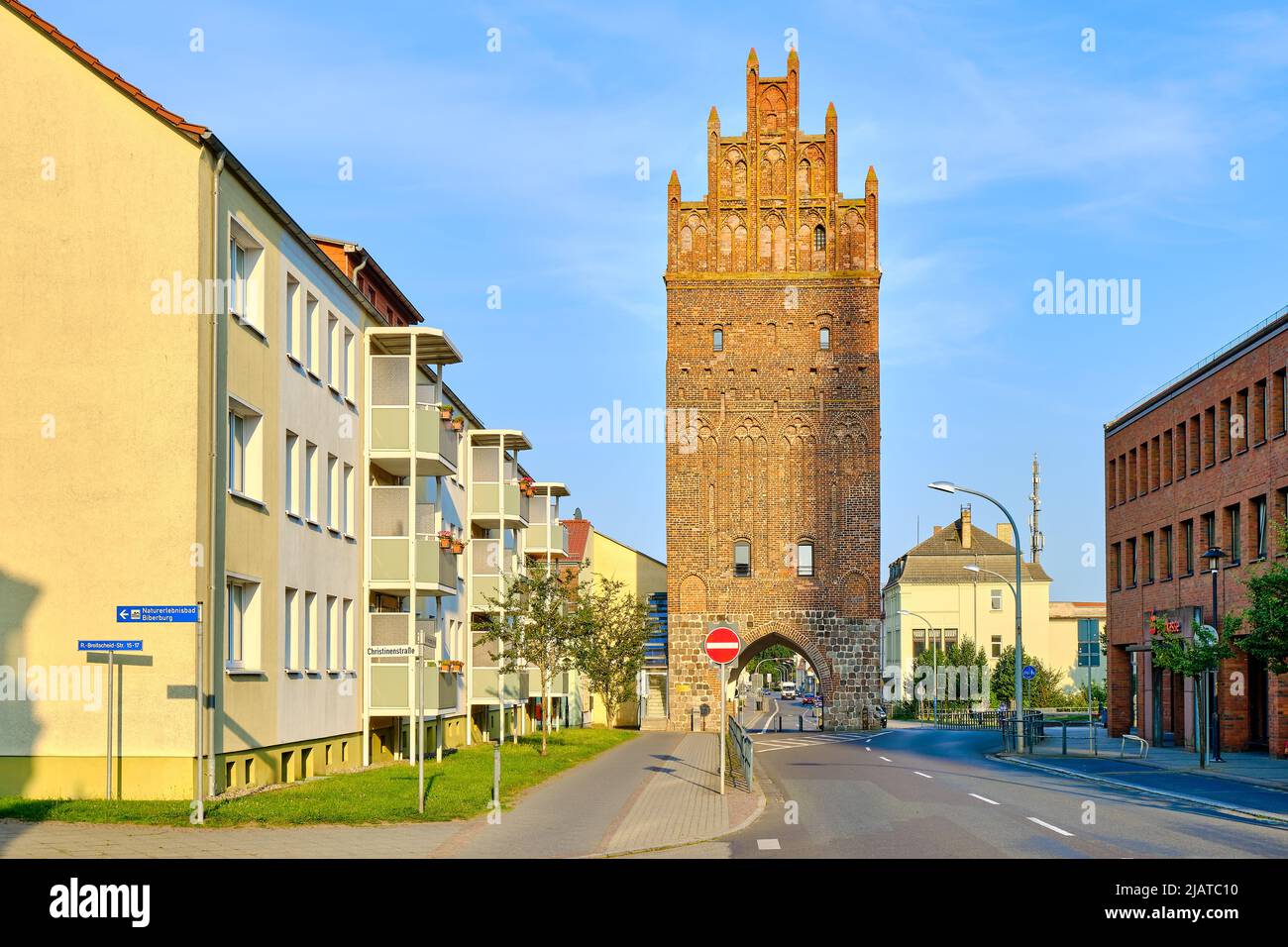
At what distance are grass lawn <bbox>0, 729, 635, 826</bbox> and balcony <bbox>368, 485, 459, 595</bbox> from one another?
17.7ft

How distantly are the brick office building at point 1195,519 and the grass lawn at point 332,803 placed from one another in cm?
1960

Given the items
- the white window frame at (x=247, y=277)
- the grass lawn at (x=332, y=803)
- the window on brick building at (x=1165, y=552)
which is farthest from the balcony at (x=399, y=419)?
the window on brick building at (x=1165, y=552)

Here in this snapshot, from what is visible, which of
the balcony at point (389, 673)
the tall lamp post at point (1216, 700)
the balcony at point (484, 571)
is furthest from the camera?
the balcony at point (484, 571)

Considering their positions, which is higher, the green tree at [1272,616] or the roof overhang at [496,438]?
the roof overhang at [496,438]

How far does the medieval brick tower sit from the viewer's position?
61594 mm

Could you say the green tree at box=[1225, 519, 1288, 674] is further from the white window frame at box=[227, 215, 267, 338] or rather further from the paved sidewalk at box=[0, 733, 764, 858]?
the white window frame at box=[227, 215, 267, 338]

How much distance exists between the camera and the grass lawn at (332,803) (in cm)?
1795

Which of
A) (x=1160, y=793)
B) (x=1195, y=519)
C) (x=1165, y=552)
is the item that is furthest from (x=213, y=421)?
(x=1165, y=552)

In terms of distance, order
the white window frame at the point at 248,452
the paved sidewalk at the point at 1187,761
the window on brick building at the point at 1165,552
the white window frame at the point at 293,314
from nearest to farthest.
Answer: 1. the white window frame at the point at 248,452
2. the white window frame at the point at 293,314
3. the paved sidewalk at the point at 1187,761
4. the window on brick building at the point at 1165,552

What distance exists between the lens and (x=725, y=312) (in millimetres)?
62094

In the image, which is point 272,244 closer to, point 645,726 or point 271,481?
point 271,481

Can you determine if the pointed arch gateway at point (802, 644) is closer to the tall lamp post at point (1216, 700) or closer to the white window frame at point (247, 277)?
the tall lamp post at point (1216, 700)

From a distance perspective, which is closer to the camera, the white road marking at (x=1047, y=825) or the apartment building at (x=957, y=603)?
the white road marking at (x=1047, y=825)

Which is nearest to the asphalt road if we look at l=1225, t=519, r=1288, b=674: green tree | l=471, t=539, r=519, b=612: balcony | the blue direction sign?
l=1225, t=519, r=1288, b=674: green tree
